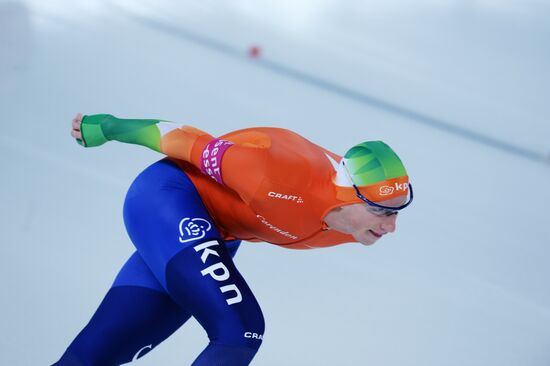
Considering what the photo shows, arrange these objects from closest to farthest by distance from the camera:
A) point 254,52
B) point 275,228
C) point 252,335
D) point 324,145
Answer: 1. point 252,335
2. point 275,228
3. point 324,145
4. point 254,52

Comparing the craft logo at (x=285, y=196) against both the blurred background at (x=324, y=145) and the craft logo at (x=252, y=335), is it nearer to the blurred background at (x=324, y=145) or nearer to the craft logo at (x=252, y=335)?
the craft logo at (x=252, y=335)

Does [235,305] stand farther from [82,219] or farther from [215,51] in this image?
[215,51]

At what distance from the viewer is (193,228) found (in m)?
2.53

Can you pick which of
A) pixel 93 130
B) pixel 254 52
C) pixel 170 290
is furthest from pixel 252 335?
pixel 254 52

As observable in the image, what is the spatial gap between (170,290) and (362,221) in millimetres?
559

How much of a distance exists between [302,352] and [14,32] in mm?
4091

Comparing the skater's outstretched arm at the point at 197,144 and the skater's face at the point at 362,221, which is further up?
the skater's outstretched arm at the point at 197,144

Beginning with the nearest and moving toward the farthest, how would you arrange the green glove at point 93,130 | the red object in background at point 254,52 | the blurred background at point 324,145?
the green glove at point 93,130
the blurred background at point 324,145
the red object in background at point 254,52

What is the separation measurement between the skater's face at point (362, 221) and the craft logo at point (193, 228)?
13.4 inches

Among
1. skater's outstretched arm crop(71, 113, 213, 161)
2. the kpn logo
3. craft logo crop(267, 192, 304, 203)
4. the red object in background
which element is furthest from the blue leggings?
the red object in background

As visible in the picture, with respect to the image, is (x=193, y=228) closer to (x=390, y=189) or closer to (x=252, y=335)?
(x=252, y=335)

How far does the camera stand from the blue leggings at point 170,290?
2.35m

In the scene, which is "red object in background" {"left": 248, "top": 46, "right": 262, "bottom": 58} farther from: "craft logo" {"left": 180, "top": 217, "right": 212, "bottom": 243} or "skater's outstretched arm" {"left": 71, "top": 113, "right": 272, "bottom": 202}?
"craft logo" {"left": 180, "top": 217, "right": 212, "bottom": 243}

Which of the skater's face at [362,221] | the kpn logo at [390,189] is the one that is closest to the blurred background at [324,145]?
the skater's face at [362,221]
